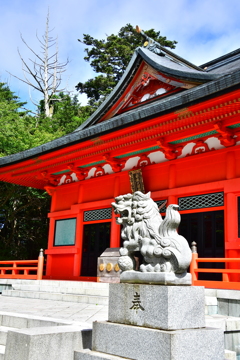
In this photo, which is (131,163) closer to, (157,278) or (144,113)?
(144,113)

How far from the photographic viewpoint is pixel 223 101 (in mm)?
8461

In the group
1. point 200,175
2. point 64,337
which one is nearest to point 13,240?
point 200,175

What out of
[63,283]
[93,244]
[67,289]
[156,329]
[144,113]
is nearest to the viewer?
[156,329]

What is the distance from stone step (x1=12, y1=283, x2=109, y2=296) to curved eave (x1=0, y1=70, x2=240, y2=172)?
4.33 metres

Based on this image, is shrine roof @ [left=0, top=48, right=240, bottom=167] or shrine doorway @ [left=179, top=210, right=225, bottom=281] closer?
shrine roof @ [left=0, top=48, right=240, bottom=167]

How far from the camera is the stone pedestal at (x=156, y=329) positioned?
3.75m

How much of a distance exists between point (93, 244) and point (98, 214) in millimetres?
1108

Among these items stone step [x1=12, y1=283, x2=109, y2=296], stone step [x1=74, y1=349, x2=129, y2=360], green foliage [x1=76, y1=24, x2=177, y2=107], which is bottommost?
stone step [x1=74, y1=349, x2=129, y2=360]

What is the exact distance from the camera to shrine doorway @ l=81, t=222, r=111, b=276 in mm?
13180

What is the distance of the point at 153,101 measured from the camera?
12.6 m

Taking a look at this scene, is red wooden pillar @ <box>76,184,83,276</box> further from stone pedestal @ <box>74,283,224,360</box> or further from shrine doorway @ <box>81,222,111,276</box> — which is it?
stone pedestal @ <box>74,283,224,360</box>

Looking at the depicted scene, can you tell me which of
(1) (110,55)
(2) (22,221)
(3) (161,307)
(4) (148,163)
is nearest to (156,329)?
(3) (161,307)

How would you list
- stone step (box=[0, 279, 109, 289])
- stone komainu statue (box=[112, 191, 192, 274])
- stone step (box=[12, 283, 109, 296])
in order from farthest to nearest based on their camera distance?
stone step (box=[0, 279, 109, 289]) → stone step (box=[12, 283, 109, 296]) → stone komainu statue (box=[112, 191, 192, 274])

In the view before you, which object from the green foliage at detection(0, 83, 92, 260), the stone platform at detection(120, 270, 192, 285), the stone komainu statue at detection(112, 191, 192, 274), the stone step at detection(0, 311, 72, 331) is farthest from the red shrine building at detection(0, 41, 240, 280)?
the stone step at detection(0, 311, 72, 331)
